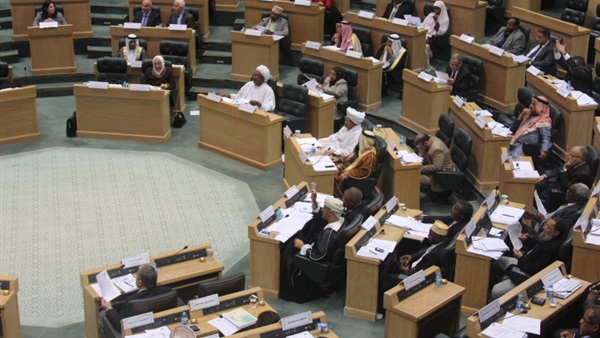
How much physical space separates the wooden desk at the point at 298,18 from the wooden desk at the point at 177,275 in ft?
23.3

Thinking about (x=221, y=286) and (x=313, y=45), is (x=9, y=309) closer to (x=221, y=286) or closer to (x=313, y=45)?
(x=221, y=286)

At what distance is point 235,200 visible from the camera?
11031 mm

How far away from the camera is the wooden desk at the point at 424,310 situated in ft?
24.3

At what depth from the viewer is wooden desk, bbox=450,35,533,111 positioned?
12.3 meters

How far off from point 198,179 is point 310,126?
1.77 meters

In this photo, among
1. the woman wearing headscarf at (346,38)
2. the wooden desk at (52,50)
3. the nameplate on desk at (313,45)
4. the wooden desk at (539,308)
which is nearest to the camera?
the wooden desk at (539,308)

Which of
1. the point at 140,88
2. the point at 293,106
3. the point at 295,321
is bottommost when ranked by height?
the point at 295,321

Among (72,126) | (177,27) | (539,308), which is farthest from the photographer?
(177,27)

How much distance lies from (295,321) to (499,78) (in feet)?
21.6

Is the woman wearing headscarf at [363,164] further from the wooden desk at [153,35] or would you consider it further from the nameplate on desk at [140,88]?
the wooden desk at [153,35]

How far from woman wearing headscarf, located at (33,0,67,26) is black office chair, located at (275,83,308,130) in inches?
174

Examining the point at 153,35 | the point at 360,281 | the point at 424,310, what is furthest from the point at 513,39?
the point at 424,310

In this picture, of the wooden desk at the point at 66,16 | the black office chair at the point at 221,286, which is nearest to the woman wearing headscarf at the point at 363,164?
the black office chair at the point at 221,286

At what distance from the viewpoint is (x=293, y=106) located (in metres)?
12.2
